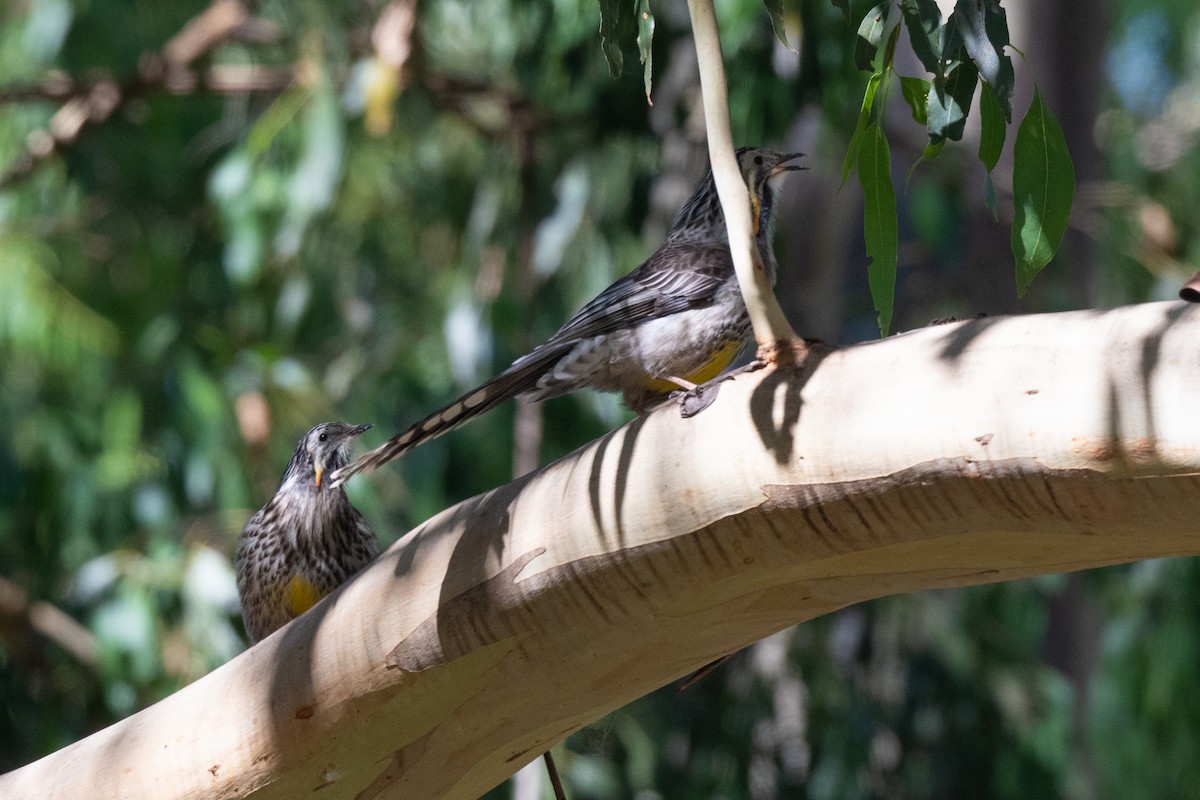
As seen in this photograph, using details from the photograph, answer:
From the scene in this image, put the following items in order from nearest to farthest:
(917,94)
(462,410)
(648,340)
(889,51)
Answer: (889,51), (917,94), (462,410), (648,340)

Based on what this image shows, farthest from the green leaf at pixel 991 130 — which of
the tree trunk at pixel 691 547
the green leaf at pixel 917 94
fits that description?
the tree trunk at pixel 691 547

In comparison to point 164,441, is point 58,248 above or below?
above

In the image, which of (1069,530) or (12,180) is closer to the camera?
(1069,530)

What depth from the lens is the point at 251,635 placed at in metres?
3.73

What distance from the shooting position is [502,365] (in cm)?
539

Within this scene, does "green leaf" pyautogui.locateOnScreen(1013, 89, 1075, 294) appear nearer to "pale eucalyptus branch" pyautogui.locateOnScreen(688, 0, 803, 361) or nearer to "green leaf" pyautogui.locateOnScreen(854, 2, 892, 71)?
"green leaf" pyautogui.locateOnScreen(854, 2, 892, 71)

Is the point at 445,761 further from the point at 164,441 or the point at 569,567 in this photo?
the point at 164,441

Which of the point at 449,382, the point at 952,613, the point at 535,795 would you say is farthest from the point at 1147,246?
the point at 535,795

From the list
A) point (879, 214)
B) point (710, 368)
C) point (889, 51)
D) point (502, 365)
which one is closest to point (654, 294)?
point (710, 368)

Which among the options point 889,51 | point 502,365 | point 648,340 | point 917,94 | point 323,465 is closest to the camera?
point 889,51

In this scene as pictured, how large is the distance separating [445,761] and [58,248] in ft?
16.9

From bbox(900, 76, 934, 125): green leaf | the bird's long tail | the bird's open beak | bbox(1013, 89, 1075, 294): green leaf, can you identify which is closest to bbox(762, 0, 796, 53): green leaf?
bbox(900, 76, 934, 125): green leaf

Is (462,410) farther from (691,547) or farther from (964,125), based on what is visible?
(964,125)

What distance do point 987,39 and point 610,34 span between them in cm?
57
